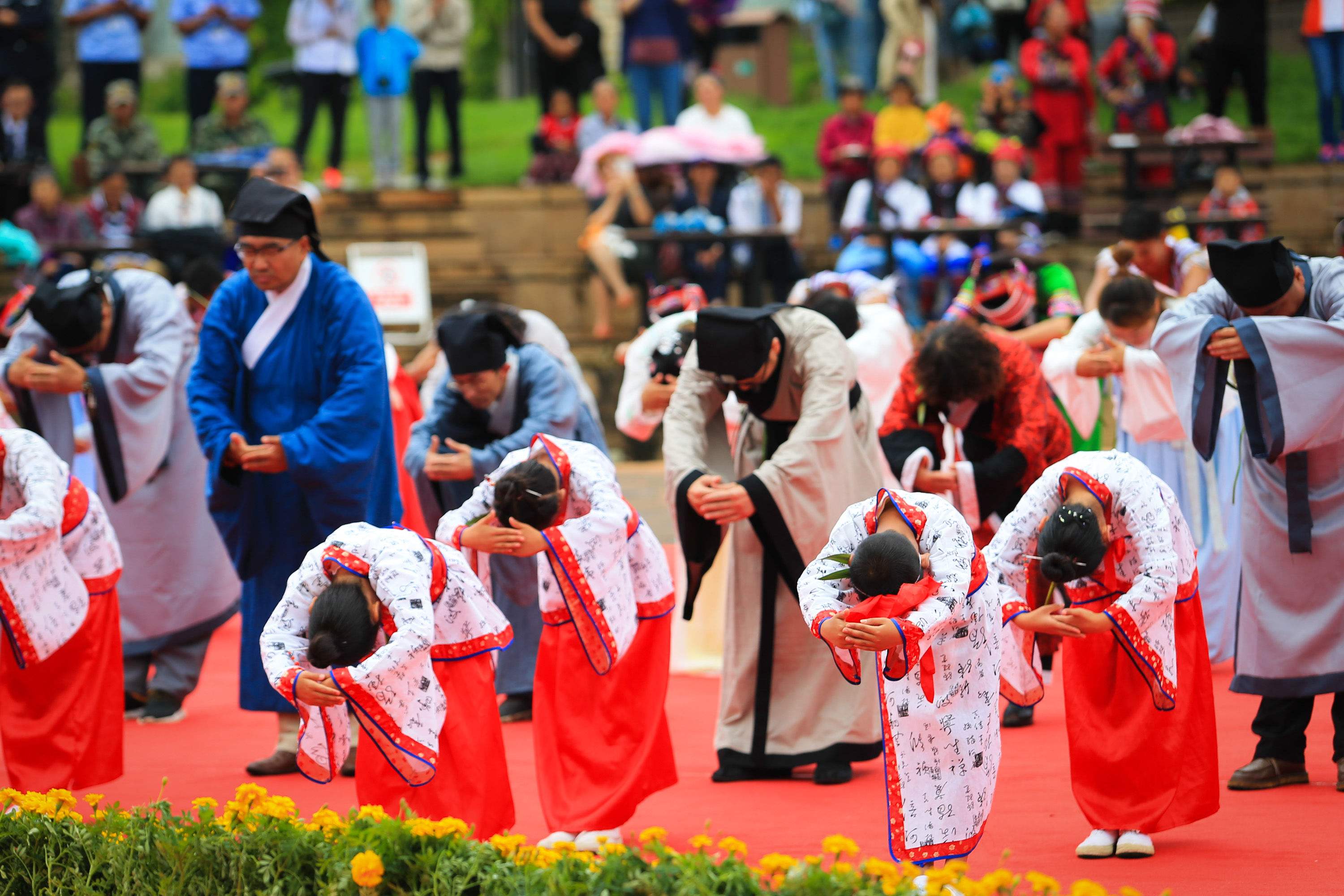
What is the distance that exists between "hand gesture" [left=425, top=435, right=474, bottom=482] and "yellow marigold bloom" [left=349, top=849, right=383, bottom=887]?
9.25 ft

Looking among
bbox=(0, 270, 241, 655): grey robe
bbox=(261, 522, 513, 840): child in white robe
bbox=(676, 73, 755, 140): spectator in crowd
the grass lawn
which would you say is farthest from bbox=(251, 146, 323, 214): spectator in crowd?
bbox=(261, 522, 513, 840): child in white robe

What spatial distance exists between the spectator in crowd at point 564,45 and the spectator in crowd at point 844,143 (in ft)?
7.92

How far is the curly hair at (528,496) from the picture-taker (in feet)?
15.0

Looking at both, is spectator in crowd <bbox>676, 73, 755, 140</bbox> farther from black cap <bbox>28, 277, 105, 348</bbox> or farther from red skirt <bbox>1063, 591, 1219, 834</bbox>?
red skirt <bbox>1063, 591, 1219, 834</bbox>

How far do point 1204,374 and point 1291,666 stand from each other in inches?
35.8

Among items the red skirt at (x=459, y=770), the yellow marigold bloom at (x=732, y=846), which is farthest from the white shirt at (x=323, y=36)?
the yellow marigold bloom at (x=732, y=846)

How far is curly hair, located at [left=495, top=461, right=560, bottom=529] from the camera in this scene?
4.59 metres

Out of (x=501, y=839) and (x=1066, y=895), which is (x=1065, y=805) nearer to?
A: (x=1066, y=895)

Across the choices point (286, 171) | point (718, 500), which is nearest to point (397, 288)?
point (286, 171)

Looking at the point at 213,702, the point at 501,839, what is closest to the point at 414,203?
the point at 213,702

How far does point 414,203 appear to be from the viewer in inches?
564

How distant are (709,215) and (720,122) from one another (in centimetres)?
130

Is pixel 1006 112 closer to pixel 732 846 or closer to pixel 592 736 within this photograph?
pixel 592 736

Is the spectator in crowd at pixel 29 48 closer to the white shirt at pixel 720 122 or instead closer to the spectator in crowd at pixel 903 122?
the white shirt at pixel 720 122
